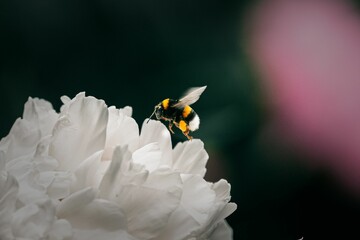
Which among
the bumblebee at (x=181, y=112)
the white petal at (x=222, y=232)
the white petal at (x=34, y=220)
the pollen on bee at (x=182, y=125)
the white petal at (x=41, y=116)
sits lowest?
the white petal at (x=222, y=232)

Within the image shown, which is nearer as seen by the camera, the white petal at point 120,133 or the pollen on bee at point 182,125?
the white petal at point 120,133

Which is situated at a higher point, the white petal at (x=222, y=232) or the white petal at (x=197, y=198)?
the white petal at (x=197, y=198)

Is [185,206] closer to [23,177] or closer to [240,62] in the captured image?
[23,177]

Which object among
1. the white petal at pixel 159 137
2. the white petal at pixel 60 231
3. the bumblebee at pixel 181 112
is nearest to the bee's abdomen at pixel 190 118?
the bumblebee at pixel 181 112

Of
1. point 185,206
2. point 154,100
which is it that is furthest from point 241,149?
point 185,206

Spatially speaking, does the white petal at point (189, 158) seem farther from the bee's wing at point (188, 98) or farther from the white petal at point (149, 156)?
the bee's wing at point (188, 98)

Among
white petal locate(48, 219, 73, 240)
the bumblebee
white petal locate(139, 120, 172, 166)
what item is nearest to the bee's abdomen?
the bumblebee
